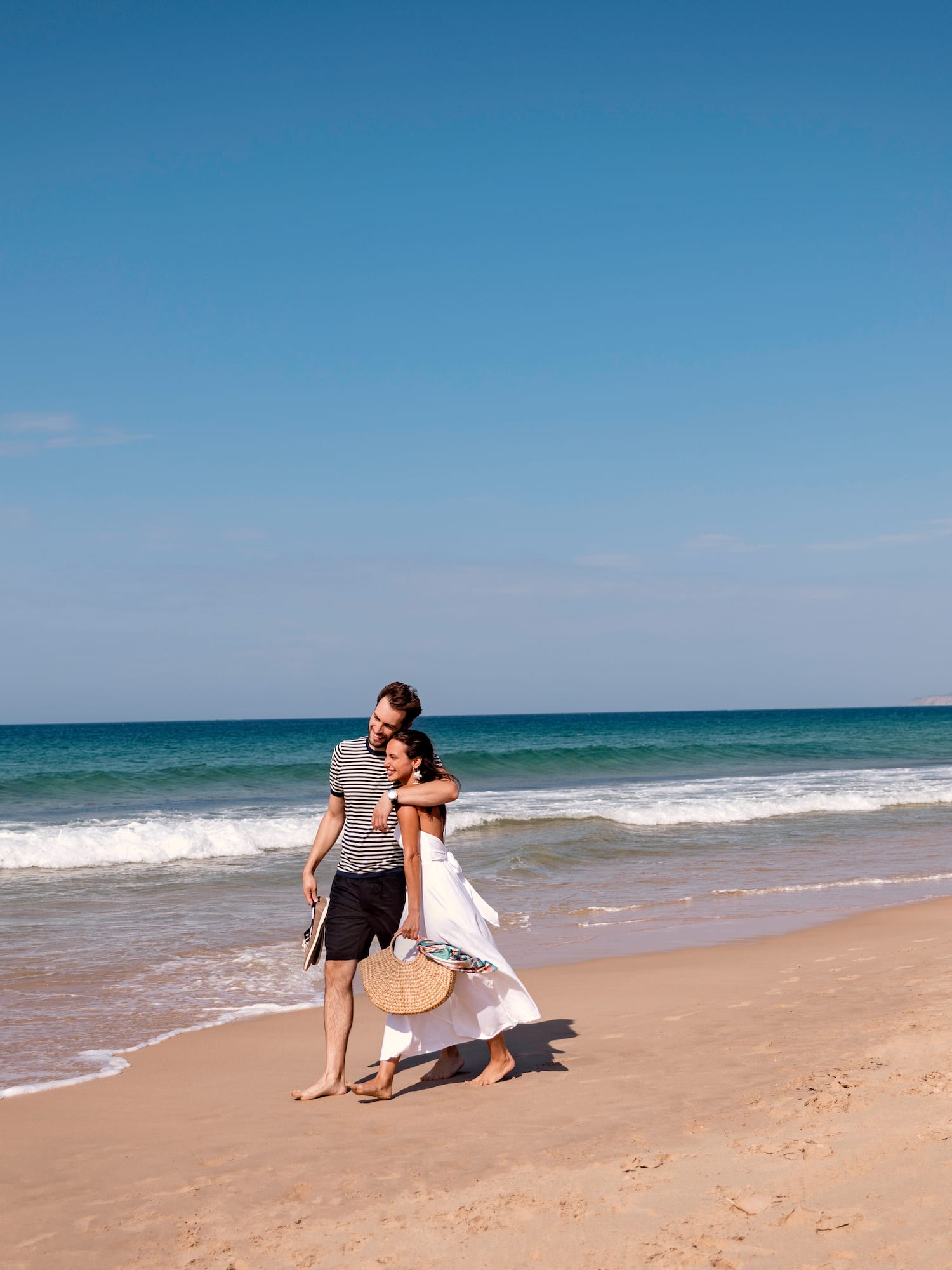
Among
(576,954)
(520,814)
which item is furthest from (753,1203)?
(520,814)

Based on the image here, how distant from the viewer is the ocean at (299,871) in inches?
285

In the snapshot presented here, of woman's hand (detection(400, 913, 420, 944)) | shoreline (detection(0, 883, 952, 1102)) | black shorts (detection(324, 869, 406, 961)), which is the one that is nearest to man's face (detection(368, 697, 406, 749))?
black shorts (detection(324, 869, 406, 961))

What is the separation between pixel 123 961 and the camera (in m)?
8.22

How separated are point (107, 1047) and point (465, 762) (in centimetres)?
3135

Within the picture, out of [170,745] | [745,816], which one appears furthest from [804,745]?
[170,745]

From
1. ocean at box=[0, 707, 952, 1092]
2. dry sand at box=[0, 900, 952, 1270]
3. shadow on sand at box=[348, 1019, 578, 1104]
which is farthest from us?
ocean at box=[0, 707, 952, 1092]

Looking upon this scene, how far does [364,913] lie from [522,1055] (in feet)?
4.50

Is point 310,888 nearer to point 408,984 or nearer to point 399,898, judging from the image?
point 399,898

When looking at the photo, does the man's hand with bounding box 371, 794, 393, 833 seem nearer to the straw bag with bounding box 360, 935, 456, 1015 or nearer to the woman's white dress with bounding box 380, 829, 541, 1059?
the woman's white dress with bounding box 380, 829, 541, 1059

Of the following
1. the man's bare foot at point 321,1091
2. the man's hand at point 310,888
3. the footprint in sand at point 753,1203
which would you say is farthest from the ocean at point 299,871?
the footprint in sand at point 753,1203

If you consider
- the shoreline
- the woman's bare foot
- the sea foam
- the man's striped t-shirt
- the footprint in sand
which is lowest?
the sea foam

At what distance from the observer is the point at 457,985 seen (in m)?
5.04

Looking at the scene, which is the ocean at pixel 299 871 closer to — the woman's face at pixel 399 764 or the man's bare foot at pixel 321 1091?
the man's bare foot at pixel 321 1091

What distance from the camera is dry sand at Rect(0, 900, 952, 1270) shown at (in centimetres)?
315
